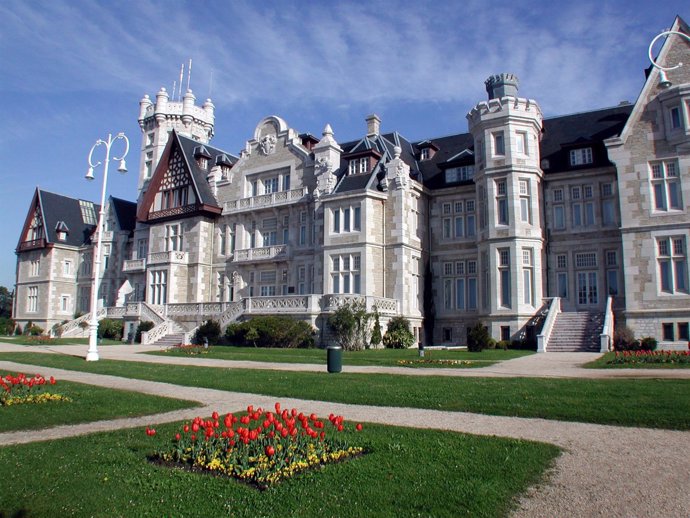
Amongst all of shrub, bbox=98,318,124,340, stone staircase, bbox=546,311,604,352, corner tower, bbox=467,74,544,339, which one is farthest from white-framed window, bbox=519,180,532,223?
shrub, bbox=98,318,124,340

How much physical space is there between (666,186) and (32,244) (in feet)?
194

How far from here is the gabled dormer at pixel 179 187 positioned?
4412 centimetres

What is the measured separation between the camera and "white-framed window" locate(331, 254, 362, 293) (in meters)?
34.8

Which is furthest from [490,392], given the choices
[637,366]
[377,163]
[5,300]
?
[5,300]

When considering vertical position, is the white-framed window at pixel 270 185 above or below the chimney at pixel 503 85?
below

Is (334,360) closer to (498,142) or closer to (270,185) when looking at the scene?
(498,142)

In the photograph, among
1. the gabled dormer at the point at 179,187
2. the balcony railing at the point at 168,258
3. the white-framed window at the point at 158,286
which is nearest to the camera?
the balcony railing at the point at 168,258

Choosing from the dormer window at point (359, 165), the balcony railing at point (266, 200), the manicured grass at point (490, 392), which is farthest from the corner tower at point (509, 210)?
the manicured grass at point (490, 392)

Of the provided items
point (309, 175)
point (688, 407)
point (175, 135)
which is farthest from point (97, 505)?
point (175, 135)

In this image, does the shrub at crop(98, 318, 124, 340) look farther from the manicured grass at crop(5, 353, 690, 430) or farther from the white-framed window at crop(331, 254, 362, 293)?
the manicured grass at crop(5, 353, 690, 430)

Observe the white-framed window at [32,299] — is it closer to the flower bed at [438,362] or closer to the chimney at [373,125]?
the chimney at [373,125]

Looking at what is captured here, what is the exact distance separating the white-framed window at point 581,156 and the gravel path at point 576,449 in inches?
1087

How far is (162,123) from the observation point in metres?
64.7

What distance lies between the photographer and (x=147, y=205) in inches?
1875
